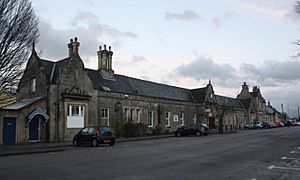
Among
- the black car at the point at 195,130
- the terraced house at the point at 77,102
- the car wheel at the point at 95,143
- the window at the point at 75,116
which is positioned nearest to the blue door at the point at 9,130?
the terraced house at the point at 77,102

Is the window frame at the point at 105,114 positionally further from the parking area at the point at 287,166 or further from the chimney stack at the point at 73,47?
the parking area at the point at 287,166

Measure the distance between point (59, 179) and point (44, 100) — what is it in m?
21.4

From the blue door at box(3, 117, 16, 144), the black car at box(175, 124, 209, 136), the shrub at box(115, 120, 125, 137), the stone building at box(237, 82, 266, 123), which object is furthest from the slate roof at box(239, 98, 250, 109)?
the blue door at box(3, 117, 16, 144)

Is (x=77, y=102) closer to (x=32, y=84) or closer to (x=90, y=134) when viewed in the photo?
(x=32, y=84)

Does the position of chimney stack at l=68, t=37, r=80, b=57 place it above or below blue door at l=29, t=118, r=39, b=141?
above

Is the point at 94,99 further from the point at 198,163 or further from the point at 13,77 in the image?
the point at 198,163

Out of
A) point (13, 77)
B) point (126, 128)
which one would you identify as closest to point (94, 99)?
point (126, 128)

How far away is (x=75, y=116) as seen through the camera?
32.9 meters

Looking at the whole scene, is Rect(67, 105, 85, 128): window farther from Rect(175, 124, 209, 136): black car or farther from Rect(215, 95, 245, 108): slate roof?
Rect(215, 95, 245, 108): slate roof

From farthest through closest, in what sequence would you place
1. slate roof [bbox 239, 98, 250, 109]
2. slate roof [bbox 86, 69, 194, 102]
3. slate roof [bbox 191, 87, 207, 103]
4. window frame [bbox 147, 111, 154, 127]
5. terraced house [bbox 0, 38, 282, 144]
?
slate roof [bbox 239, 98, 250, 109], slate roof [bbox 191, 87, 207, 103], window frame [bbox 147, 111, 154, 127], slate roof [bbox 86, 69, 194, 102], terraced house [bbox 0, 38, 282, 144]

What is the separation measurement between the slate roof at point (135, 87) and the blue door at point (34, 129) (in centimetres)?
862

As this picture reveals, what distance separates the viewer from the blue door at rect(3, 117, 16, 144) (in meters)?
27.6

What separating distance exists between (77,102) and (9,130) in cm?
708

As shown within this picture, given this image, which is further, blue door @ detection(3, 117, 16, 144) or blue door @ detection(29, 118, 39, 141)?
blue door @ detection(29, 118, 39, 141)
